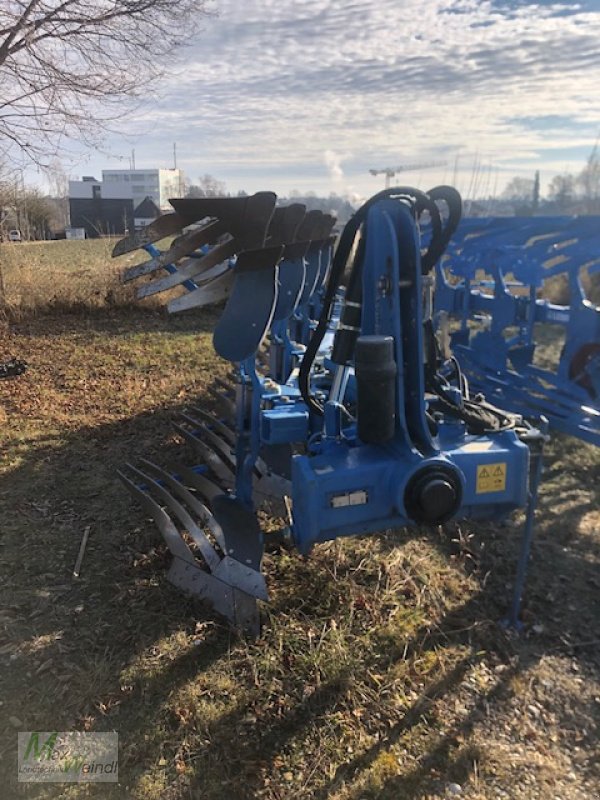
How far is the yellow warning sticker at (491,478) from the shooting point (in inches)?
110

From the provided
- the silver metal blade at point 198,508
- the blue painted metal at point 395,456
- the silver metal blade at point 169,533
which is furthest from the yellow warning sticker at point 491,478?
the silver metal blade at point 169,533

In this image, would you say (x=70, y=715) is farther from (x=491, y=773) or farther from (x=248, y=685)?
(x=491, y=773)

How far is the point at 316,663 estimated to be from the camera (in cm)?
298

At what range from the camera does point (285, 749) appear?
8.38 ft

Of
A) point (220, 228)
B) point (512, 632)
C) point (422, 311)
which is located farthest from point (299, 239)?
point (512, 632)

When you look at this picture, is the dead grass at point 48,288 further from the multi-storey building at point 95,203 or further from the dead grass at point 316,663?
the multi-storey building at point 95,203

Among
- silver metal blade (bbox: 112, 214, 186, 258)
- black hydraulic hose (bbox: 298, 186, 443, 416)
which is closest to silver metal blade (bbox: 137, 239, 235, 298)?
silver metal blade (bbox: 112, 214, 186, 258)

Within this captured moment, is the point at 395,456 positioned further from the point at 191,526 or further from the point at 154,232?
the point at 154,232

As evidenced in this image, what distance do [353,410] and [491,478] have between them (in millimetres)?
982

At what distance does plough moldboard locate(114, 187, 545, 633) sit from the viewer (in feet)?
8.61

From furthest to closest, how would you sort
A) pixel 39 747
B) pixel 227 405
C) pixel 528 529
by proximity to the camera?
pixel 227 405 → pixel 528 529 → pixel 39 747

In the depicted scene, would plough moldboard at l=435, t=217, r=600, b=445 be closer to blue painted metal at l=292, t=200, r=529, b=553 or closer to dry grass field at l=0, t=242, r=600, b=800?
dry grass field at l=0, t=242, r=600, b=800

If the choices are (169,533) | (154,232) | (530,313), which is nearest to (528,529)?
(169,533)

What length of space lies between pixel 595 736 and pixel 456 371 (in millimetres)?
1910
